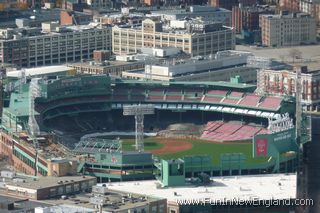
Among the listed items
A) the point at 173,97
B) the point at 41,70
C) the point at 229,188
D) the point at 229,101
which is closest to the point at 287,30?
the point at 41,70

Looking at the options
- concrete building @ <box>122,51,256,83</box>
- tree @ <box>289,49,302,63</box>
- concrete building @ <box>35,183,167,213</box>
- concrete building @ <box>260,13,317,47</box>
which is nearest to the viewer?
concrete building @ <box>35,183,167,213</box>

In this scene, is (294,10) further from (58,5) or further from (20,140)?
(20,140)

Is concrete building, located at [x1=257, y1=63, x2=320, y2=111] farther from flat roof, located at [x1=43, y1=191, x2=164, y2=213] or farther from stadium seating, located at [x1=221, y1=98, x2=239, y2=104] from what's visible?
flat roof, located at [x1=43, y1=191, x2=164, y2=213]

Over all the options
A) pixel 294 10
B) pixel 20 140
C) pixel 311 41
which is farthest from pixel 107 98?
pixel 294 10

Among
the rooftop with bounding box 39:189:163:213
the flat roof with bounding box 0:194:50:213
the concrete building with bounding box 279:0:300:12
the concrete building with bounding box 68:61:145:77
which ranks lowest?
the concrete building with bounding box 68:61:145:77

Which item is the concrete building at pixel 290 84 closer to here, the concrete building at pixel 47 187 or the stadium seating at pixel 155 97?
the stadium seating at pixel 155 97

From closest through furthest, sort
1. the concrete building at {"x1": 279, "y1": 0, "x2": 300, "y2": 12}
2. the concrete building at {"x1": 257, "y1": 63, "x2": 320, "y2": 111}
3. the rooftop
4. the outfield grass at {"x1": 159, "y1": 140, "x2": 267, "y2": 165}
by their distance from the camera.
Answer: the rooftop, the outfield grass at {"x1": 159, "y1": 140, "x2": 267, "y2": 165}, the concrete building at {"x1": 257, "y1": 63, "x2": 320, "y2": 111}, the concrete building at {"x1": 279, "y1": 0, "x2": 300, "y2": 12}

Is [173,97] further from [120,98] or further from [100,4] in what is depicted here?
[100,4]

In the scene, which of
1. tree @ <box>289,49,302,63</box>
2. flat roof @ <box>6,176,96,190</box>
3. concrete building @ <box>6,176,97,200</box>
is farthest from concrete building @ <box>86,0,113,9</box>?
concrete building @ <box>6,176,97,200</box>
